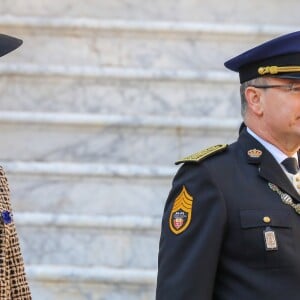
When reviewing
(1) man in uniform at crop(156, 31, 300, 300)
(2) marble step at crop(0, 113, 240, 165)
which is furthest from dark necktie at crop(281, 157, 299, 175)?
(2) marble step at crop(0, 113, 240, 165)

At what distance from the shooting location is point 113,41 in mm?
5816

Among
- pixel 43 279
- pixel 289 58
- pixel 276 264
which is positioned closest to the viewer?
pixel 276 264

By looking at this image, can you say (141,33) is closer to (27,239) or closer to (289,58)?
(27,239)

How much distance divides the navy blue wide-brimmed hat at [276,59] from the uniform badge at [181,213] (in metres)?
0.49

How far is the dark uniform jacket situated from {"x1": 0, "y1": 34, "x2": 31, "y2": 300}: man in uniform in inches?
21.3

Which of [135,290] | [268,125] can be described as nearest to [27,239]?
[135,290]

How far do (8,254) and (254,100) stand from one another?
0.99 m

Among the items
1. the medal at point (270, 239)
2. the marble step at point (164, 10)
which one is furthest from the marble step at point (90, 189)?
the medal at point (270, 239)

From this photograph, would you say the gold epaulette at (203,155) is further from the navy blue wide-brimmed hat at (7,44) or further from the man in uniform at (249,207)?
the navy blue wide-brimmed hat at (7,44)

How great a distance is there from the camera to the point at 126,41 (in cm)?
582

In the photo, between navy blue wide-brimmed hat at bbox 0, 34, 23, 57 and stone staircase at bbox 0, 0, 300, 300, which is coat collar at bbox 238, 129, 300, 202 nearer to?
navy blue wide-brimmed hat at bbox 0, 34, 23, 57

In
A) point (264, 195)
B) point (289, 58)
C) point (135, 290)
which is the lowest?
point (135, 290)

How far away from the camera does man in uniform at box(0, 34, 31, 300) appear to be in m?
3.38

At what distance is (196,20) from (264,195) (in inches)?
110
